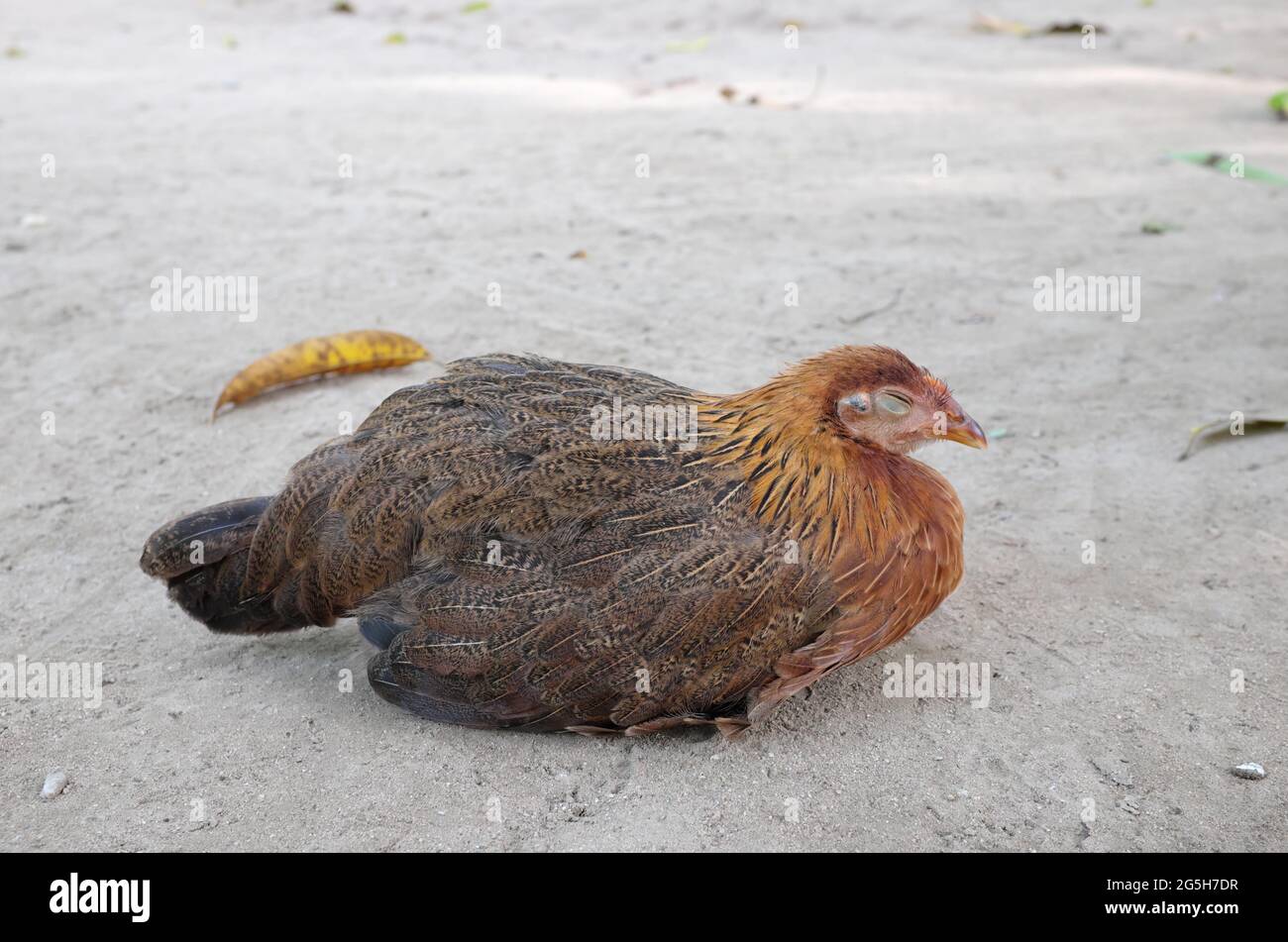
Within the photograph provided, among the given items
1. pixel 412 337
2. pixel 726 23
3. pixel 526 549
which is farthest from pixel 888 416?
pixel 726 23

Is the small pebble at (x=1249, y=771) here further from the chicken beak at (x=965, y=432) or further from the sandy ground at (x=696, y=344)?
the chicken beak at (x=965, y=432)

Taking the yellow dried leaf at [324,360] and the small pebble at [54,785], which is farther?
the yellow dried leaf at [324,360]

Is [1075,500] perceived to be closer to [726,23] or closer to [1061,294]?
[1061,294]

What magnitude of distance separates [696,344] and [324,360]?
5.97 feet

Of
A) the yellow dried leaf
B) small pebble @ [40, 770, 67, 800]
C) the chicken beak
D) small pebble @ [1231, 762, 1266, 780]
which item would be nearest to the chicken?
the chicken beak

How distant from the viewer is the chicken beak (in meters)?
3.56

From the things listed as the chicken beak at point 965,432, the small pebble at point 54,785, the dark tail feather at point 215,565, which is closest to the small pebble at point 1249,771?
the chicken beak at point 965,432

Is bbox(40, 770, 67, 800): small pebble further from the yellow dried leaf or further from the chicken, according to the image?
the yellow dried leaf

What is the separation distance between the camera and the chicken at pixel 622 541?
331 centimetres

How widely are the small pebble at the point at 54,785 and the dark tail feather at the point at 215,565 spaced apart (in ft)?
2.25

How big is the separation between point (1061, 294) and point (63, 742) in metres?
5.17

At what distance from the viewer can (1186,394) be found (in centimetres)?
524

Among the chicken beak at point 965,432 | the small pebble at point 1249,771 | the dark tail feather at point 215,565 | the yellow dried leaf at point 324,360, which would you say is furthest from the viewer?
the yellow dried leaf at point 324,360

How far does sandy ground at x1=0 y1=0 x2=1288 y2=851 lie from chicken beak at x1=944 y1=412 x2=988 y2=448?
0.74 metres
